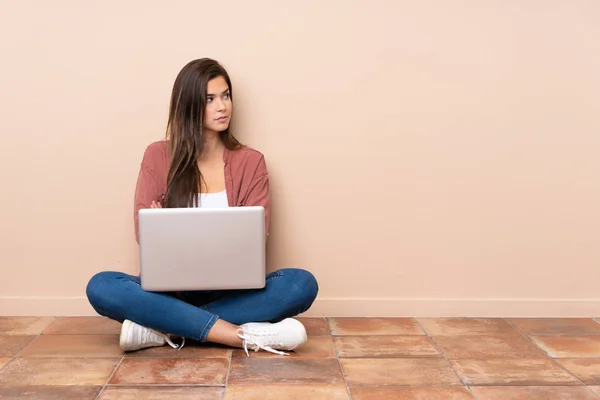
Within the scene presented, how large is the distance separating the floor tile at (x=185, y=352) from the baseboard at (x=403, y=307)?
1.89ft

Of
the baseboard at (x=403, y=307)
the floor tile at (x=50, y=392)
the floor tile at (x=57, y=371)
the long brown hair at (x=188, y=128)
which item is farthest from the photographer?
the baseboard at (x=403, y=307)

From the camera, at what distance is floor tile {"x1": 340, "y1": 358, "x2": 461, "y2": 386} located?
219cm

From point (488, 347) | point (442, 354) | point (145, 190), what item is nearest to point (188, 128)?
point (145, 190)

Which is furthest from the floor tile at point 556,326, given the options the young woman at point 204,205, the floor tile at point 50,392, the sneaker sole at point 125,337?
the floor tile at point 50,392

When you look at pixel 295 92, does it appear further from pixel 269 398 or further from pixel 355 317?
pixel 269 398

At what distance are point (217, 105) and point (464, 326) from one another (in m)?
1.29

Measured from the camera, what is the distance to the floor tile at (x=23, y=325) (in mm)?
2723

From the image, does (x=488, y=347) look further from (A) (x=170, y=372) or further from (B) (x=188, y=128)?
(B) (x=188, y=128)

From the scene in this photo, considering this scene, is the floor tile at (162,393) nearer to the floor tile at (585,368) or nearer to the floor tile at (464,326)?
the floor tile at (464,326)

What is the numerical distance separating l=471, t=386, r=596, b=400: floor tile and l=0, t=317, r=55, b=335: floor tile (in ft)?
5.36

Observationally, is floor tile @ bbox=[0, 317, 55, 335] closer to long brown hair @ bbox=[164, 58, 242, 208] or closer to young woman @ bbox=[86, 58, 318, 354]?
young woman @ bbox=[86, 58, 318, 354]

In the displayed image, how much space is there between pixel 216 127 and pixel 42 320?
3.45ft

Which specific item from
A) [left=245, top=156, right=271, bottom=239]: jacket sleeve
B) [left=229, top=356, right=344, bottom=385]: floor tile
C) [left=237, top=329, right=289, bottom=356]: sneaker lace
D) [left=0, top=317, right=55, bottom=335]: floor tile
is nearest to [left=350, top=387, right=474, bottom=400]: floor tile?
[left=229, top=356, right=344, bottom=385]: floor tile

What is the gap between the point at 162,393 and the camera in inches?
81.4
